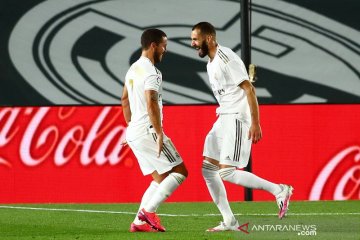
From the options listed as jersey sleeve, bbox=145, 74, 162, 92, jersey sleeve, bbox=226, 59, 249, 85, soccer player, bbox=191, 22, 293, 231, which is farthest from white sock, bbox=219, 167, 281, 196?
jersey sleeve, bbox=145, 74, 162, 92

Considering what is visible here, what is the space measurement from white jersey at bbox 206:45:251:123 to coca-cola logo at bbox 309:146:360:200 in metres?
6.02

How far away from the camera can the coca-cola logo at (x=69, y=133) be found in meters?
16.5

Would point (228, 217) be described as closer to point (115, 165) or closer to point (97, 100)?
point (115, 165)

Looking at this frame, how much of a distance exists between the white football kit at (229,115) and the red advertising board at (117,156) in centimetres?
577

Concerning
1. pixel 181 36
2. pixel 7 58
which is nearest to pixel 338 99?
pixel 181 36

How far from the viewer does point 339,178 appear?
16.6 meters

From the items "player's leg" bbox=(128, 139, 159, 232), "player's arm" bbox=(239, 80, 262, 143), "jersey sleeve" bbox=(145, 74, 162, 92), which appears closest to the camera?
"player's arm" bbox=(239, 80, 262, 143)

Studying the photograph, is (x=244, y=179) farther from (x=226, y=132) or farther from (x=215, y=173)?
(x=226, y=132)

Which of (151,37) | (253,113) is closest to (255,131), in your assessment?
(253,113)

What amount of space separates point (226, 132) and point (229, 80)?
0.45m

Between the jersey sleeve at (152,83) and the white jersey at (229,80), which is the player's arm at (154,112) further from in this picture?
the white jersey at (229,80)

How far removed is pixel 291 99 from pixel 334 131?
138 cm

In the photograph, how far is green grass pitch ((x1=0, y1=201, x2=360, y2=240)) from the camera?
10.4 m

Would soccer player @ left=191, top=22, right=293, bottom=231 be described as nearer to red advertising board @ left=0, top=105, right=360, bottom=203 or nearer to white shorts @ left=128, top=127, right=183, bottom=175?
white shorts @ left=128, top=127, right=183, bottom=175
